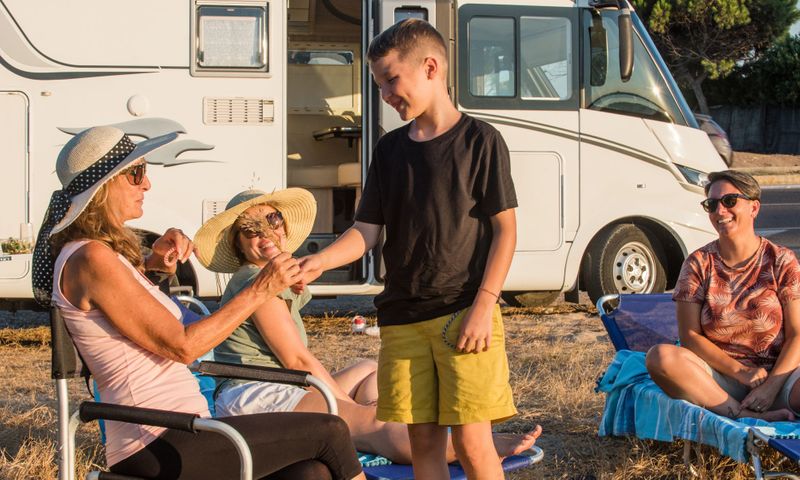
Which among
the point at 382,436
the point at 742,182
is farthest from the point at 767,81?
the point at 382,436

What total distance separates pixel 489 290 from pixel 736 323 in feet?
5.63

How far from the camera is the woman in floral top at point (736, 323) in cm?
409

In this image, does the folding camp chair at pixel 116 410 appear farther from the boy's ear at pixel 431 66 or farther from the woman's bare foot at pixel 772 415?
the woman's bare foot at pixel 772 415

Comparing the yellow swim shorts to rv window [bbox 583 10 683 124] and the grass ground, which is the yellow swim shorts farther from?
rv window [bbox 583 10 683 124]

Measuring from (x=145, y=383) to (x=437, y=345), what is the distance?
78cm

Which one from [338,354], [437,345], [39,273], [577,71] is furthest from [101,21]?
[437,345]

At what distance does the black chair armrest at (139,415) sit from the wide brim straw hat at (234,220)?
1332mm

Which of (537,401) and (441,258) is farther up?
(441,258)

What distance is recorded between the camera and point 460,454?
3041 millimetres

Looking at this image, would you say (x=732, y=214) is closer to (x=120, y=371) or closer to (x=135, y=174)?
(x=135, y=174)

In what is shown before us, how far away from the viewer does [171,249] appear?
12.3ft

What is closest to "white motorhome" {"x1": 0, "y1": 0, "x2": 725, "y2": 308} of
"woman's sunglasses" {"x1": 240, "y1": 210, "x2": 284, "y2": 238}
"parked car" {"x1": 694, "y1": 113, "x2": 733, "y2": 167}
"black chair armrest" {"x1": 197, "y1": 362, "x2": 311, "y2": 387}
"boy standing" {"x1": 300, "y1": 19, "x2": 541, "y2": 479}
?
"parked car" {"x1": 694, "y1": 113, "x2": 733, "y2": 167}

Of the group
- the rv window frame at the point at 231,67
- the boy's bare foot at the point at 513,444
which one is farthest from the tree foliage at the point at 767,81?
the boy's bare foot at the point at 513,444

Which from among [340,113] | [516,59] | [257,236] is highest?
[516,59]
